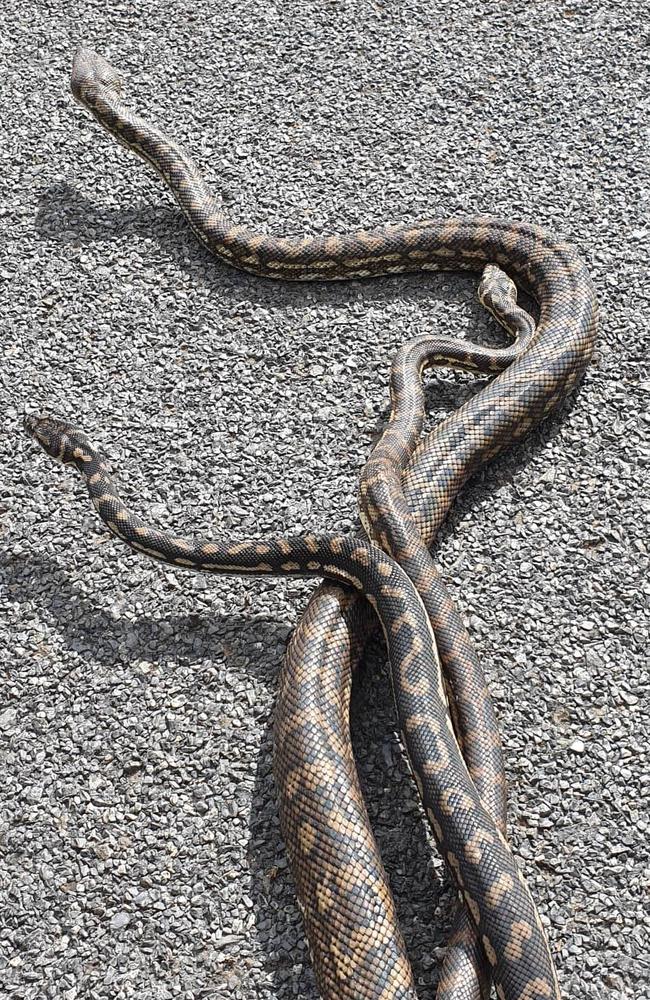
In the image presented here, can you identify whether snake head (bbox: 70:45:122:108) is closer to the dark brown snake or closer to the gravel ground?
the gravel ground

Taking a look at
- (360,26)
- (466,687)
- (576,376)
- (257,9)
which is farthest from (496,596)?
(257,9)

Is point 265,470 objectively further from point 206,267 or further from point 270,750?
point 206,267

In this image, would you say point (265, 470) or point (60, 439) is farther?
point (265, 470)

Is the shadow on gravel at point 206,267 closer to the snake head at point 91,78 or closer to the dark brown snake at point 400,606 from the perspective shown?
the dark brown snake at point 400,606

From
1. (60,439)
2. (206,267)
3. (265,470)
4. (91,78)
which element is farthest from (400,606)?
(91,78)

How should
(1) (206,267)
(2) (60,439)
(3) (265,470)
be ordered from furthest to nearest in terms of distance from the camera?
(1) (206,267) < (3) (265,470) < (2) (60,439)

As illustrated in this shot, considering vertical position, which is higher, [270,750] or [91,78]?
[91,78]
